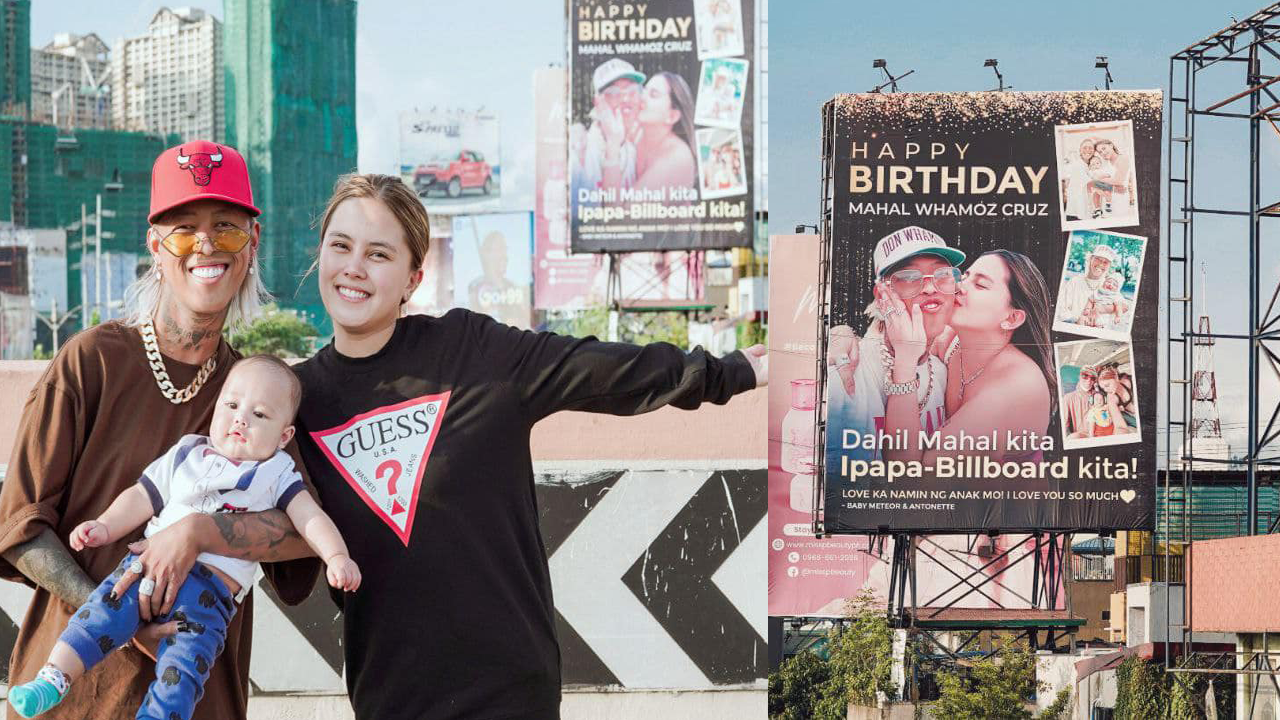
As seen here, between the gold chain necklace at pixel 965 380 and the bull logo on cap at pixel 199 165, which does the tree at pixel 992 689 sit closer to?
the gold chain necklace at pixel 965 380

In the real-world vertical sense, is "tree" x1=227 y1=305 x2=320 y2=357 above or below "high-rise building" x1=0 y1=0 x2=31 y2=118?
below

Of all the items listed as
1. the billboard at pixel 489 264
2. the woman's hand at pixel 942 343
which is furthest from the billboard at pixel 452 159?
the woman's hand at pixel 942 343

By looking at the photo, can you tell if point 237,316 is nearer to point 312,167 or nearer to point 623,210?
point 623,210

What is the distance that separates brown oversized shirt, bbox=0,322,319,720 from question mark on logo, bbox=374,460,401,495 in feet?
1.22

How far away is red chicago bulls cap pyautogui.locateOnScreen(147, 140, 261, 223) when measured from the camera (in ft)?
10.9

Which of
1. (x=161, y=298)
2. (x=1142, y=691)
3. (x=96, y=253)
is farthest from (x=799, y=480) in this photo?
(x=96, y=253)

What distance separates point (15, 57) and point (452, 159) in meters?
36.2

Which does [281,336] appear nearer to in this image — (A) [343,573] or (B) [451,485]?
(B) [451,485]

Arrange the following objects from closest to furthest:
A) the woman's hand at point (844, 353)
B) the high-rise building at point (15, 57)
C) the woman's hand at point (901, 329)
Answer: the woman's hand at point (844, 353), the woman's hand at point (901, 329), the high-rise building at point (15, 57)

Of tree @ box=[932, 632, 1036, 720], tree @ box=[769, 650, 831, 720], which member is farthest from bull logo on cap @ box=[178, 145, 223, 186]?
tree @ box=[769, 650, 831, 720]

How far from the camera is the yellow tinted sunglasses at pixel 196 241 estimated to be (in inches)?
131

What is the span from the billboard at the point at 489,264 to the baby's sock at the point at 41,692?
2359 inches

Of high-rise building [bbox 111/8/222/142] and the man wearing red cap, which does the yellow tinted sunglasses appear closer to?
the man wearing red cap

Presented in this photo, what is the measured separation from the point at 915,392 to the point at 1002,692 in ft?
18.9
